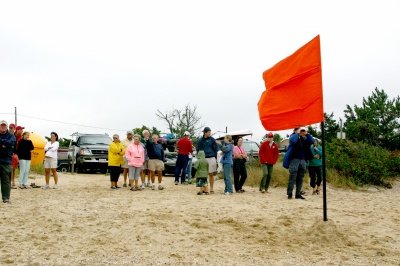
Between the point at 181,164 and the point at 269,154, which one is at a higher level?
the point at 269,154

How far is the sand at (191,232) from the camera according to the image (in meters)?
6.18

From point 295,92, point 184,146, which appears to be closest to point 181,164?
point 184,146

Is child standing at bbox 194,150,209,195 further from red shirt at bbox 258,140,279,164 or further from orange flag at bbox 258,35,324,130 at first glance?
orange flag at bbox 258,35,324,130

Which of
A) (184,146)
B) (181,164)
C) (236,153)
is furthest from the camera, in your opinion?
(181,164)

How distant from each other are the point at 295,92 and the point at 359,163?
9.58 metres

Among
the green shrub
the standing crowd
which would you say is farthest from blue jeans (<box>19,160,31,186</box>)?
the green shrub

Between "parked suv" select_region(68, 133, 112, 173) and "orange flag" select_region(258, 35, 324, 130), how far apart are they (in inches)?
526

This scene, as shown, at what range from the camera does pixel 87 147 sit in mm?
20297

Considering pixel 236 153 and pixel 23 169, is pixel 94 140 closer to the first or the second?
pixel 23 169

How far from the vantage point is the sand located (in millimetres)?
6184

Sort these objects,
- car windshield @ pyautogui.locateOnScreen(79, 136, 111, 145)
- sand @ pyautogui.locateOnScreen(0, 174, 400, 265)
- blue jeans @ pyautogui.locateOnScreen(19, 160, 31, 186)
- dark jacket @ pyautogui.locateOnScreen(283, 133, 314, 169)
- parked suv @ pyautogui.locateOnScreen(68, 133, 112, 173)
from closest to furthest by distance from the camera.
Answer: sand @ pyautogui.locateOnScreen(0, 174, 400, 265) < dark jacket @ pyautogui.locateOnScreen(283, 133, 314, 169) < blue jeans @ pyautogui.locateOnScreen(19, 160, 31, 186) < parked suv @ pyautogui.locateOnScreen(68, 133, 112, 173) < car windshield @ pyautogui.locateOnScreen(79, 136, 111, 145)

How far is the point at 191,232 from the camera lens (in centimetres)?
737

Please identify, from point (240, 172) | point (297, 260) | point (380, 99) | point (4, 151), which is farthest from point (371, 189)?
point (380, 99)

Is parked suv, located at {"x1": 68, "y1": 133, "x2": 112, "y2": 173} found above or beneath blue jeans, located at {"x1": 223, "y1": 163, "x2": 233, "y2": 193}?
above
